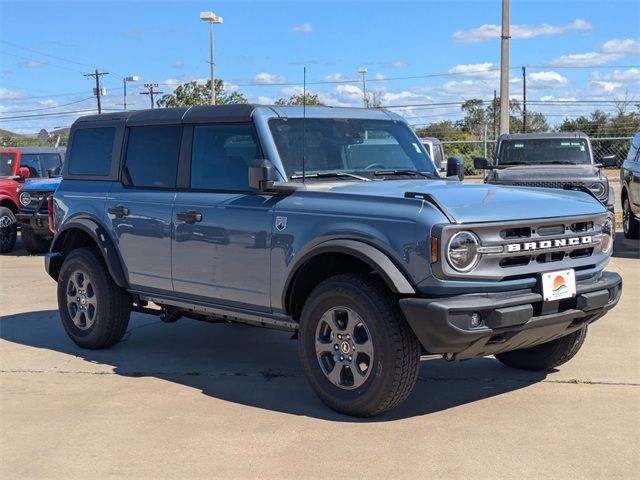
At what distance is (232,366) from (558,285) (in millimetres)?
2706

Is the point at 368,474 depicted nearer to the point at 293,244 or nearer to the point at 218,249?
the point at 293,244

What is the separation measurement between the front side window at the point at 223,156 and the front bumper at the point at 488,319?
178 centimetres

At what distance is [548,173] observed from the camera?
1203 cm

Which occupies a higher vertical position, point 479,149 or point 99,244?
point 479,149

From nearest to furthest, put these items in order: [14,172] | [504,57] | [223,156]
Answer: [223,156], [14,172], [504,57]

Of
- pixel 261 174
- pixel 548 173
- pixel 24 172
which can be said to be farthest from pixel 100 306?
pixel 24 172

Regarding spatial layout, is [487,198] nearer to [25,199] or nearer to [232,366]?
[232,366]

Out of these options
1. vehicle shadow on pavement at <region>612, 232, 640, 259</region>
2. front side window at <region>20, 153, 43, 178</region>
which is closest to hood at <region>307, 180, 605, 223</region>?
vehicle shadow on pavement at <region>612, 232, 640, 259</region>

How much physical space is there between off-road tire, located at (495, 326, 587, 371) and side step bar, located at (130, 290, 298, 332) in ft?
5.65

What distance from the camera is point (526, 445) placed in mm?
4547

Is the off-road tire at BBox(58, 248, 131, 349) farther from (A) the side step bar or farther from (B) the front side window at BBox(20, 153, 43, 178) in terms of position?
(B) the front side window at BBox(20, 153, 43, 178)

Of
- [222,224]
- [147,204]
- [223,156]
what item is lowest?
[222,224]

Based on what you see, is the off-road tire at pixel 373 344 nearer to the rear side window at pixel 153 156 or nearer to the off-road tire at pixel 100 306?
the rear side window at pixel 153 156

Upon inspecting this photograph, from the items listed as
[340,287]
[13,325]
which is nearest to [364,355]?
[340,287]
